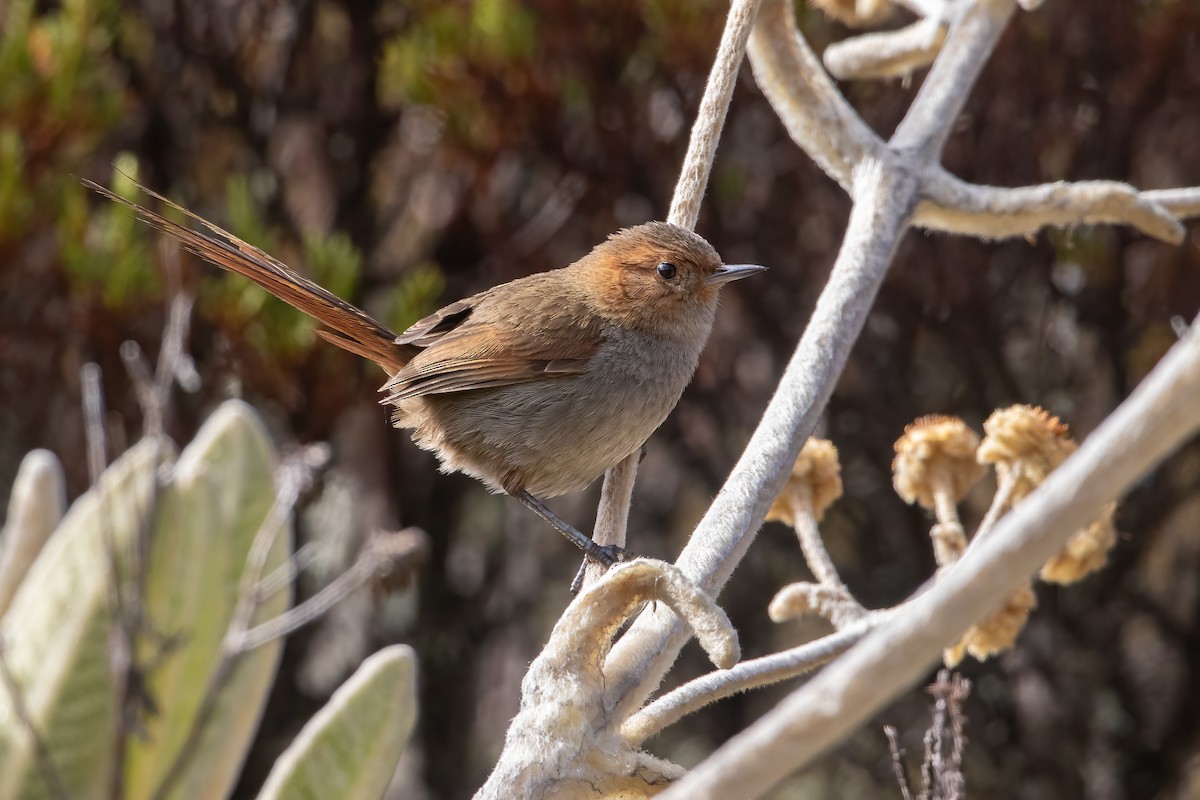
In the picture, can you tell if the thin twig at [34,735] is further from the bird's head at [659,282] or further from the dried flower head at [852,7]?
the dried flower head at [852,7]

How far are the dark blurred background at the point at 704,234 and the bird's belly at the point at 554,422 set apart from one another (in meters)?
1.61

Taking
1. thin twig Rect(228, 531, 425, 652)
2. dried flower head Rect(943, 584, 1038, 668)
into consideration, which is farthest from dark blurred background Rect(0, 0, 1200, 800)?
dried flower head Rect(943, 584, 1038, 668)

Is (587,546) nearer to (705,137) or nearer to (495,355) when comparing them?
(495,355)

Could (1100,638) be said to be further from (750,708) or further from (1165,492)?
(750,708)

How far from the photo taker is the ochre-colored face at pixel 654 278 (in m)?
3.37

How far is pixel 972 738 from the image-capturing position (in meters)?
5.72

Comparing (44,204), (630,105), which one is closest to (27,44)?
(44,204)

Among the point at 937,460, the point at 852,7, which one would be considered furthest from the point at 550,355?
the point at 937,460

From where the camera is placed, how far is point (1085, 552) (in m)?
2.41

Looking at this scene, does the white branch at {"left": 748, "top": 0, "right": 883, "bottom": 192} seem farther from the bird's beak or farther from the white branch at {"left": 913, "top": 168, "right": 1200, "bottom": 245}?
the bird's beak

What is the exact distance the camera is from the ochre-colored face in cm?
337

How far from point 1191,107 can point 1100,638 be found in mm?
2162

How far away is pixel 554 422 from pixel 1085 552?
1.31 m

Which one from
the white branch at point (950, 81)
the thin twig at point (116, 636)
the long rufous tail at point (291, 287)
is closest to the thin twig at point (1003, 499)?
the white branch at point (950, 81)
